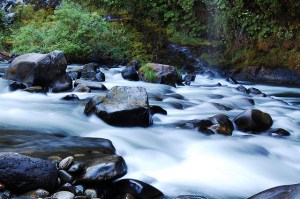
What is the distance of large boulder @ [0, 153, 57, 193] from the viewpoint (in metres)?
3.07

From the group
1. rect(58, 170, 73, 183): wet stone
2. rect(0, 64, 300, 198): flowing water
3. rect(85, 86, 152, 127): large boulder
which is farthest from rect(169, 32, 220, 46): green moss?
rect(58, 170, 73, 183): wet stone

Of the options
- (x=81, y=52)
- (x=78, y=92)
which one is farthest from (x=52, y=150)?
(x=81, y=52)

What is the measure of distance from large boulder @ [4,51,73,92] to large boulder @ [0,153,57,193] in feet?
17.4

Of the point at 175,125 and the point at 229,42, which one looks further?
the point at 229,42

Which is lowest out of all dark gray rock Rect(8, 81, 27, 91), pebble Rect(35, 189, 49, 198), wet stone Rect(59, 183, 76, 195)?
wet stone Rect(59, 183, 76, 195)

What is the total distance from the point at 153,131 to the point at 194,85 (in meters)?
5.73

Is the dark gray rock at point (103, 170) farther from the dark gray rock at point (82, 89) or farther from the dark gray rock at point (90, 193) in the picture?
the dark gray rock at point (82, 89)

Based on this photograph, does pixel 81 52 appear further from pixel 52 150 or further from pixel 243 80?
pixel 52 150

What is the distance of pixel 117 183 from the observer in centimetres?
348

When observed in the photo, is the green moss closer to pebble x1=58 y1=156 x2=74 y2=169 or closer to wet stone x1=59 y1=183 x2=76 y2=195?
pebble x1=58 y1=156 x2=74 y2=169

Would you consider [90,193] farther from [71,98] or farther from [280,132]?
[71,98]

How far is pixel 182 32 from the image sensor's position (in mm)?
15086

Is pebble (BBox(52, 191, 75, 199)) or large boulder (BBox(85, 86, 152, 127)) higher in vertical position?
large boulder (BBox(85, 86, 152, 127))

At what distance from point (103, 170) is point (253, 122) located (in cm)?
343
